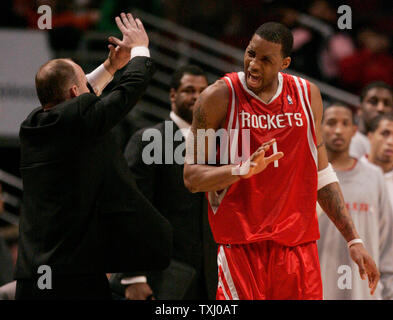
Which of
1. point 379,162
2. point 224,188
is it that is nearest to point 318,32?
point 379,162

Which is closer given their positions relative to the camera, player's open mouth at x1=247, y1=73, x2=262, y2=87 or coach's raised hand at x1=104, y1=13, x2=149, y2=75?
player's open mouth at x1=247, y1=73, x2=262, y2=87

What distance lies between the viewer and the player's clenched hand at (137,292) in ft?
15.6

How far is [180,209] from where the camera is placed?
4.97 metres

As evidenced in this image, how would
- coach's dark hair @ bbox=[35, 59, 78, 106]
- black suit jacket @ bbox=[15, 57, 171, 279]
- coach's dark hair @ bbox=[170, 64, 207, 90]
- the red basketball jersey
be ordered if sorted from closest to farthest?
black suit jacket @ bbox=[15, 57, 171, 279], coach's dark hair @ bbox=[35, 59, 78, 106], the red basketball jersey, coach's dark hair @ bbox=[170, 64, 207, 90]

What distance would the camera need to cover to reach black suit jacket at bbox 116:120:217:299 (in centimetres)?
494

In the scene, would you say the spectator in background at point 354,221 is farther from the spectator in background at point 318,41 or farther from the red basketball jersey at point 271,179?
the spectator in background at point 318,41

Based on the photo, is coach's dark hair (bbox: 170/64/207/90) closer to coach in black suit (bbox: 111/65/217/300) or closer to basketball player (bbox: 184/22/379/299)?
coach in black suit (bbox: 111/65/217/300)

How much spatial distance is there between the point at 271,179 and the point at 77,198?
3.26ft

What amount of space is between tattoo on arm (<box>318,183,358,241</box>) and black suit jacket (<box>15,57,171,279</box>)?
38.6 inches

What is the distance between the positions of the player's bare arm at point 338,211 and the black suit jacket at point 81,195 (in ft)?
3.18

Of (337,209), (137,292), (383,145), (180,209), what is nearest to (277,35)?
(337,209)

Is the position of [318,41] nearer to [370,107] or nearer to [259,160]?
[370,107]

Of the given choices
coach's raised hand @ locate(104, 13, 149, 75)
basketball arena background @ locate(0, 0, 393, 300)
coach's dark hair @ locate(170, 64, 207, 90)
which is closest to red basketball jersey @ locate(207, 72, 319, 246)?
coach's raised hand @ locate(104, 13, 149, 75)

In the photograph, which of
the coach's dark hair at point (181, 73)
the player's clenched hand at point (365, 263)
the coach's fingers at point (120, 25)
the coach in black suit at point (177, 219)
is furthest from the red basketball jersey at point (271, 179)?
the coach's dark hair at point (181, 73)
